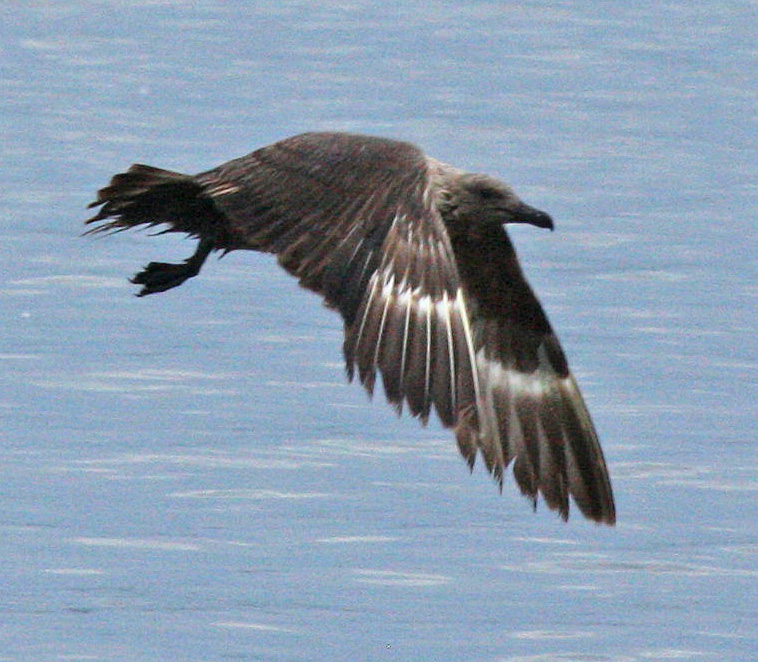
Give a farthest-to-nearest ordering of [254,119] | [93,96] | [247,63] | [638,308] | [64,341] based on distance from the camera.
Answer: [247,63], [93,96], [254,119], [638,308], [64,341]

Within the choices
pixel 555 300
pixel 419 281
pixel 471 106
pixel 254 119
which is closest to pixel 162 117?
pixel 254 119

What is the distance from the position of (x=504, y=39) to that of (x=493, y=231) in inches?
454

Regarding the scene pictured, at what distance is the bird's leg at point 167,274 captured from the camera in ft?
29.4

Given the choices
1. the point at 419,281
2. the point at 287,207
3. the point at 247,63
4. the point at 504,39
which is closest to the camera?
the point at 419,281

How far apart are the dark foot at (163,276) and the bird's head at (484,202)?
1.01m

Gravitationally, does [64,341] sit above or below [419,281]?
below

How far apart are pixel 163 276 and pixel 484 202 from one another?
1.25 m

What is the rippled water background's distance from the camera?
848 centimetres

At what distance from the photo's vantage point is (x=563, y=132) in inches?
635

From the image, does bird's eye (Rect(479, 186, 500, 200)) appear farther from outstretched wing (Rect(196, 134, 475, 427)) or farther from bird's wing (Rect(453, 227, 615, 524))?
outstretched wing (Rect(196, 134, 475, 427))

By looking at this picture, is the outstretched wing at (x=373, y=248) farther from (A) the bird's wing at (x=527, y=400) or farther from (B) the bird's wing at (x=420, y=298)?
(A) the bird's wing at (x=527, y=400)

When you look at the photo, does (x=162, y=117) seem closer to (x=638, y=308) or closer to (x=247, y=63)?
(x=247, y=63)

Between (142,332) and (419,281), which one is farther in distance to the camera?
(142,332)

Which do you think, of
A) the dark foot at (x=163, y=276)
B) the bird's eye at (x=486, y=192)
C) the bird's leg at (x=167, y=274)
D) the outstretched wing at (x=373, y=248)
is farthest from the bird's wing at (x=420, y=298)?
the dark foot at (x=163, y=276)
